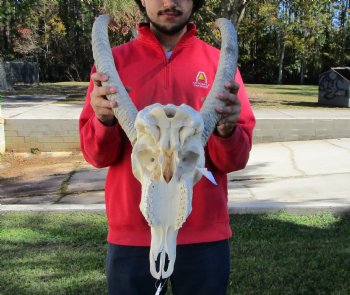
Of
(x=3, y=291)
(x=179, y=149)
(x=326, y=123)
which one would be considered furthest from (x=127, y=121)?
(x=326, y=123)

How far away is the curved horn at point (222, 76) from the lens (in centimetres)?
159

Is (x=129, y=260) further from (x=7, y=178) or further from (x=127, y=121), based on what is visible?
(x=7, y=178)

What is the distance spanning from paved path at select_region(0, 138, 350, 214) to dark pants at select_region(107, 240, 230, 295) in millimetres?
3833

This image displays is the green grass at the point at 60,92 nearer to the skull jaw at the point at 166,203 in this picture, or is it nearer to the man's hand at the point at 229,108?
the man's hand at the point at 229,108

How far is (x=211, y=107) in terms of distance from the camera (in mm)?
1615

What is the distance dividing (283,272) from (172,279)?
2.48 meters

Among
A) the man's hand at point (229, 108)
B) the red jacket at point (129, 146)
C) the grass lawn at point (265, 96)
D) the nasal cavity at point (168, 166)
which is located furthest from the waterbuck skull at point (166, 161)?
the grass lawn at point (265, 96)

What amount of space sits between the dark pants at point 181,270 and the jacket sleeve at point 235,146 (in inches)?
14.4

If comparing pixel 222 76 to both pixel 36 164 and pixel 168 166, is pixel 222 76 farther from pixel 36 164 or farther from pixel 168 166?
pixel 36 164

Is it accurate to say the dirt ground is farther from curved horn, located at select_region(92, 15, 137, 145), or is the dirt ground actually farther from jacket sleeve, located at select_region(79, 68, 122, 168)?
curved horn, located at select_region(92, 15, 137, 145)

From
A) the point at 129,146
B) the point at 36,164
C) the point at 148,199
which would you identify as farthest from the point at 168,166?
the point at 36,164

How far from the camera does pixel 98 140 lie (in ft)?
6.41

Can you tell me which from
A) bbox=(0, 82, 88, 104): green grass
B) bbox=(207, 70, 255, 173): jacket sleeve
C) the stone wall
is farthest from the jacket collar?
bbox=(0, 82, 88, 104): green grass

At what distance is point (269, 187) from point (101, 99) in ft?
20.3
